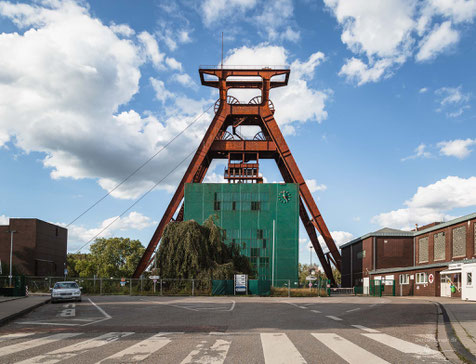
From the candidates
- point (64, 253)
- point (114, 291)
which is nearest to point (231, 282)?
point (114, 291)

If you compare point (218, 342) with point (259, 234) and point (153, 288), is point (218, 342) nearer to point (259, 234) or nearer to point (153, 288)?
point (153, 288)

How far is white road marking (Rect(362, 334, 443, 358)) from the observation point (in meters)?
9.73

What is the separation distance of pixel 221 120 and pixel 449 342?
61306 mm

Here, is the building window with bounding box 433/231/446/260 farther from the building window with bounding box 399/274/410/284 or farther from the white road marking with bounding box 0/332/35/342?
the white road marking with bounding box 0/332/35/342

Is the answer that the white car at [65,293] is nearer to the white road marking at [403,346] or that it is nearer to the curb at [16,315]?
the curb at [16,315]

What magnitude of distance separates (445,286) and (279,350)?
4465 centimetres

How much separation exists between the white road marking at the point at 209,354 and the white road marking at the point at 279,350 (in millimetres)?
780

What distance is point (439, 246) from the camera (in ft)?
196

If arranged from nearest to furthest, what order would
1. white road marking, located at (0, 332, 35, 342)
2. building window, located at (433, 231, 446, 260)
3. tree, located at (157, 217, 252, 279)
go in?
white road marking, located at (0, 332, 35, 342) → tree, located at (157, 217, 252, 279) → building window, located at (433, 231, 446, 260)

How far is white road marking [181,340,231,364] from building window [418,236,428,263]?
59.2 m

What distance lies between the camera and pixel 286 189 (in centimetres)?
6781

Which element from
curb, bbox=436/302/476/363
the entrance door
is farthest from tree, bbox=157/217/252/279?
curb, bbox=436/302/476/363

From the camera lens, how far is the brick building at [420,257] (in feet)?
162

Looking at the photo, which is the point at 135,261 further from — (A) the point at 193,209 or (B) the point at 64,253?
(A) the point at 193,209
